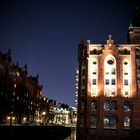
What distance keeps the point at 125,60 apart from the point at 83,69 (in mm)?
13529

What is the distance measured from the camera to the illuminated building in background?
79.9m

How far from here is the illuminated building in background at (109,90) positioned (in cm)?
7994

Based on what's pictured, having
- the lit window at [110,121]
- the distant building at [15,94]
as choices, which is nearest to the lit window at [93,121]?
the lit window at [110,121]

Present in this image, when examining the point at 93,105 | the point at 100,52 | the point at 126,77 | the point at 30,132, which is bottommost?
the point at 30,132

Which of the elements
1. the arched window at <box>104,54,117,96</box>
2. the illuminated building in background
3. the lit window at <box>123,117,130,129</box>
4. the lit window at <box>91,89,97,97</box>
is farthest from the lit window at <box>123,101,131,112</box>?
the lit window at <box>91,89,97,97</box>

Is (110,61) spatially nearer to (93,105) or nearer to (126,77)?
(126,77)

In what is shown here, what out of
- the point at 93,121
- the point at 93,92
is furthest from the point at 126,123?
the point at 93,92

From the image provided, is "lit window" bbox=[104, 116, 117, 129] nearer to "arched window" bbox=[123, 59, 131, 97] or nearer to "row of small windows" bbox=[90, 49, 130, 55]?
"arched window" bbox=[123, 59, 131, 97]

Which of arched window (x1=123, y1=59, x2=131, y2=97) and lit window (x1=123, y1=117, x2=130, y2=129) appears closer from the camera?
lit window (x1=123, y1=117, x2=130, y2=129)

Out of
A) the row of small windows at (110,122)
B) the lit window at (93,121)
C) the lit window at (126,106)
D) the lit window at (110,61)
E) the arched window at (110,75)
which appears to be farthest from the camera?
the lit window at (110,61)

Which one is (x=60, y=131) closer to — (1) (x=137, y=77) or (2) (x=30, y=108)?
(2) (x=30, y=108)

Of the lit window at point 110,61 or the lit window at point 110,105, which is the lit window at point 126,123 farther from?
the lit window at point 110,61

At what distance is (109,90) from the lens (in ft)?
272

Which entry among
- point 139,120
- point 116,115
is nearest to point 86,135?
point 116,115
